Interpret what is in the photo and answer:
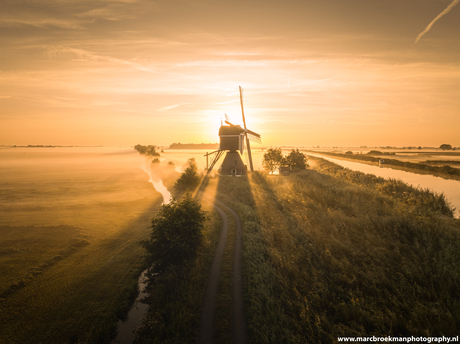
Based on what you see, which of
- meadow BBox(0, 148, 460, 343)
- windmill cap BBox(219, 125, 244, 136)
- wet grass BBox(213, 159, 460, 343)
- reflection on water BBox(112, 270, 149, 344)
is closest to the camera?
wet grass BBox(213, 159, 460, 343)

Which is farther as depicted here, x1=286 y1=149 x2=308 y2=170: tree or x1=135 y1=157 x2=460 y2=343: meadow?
x1=286 y1=149 x2=308 y2=170: tree

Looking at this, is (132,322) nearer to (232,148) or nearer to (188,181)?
(188,181)

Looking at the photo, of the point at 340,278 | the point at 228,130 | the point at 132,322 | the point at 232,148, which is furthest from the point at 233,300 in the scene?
the point at 228,130

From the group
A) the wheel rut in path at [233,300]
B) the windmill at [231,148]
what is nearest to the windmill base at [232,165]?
the windmill at [231,148]

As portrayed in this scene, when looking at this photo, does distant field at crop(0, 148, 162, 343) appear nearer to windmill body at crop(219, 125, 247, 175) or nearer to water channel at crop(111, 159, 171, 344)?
water channel at crop(111, 159, 171, 344)

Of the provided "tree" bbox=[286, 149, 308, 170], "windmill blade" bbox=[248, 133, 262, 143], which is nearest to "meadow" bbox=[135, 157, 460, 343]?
"windmill blade" bbox=[248, 133, 262, 143]

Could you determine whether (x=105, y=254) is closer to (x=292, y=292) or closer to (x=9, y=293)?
(x=9, y=293)

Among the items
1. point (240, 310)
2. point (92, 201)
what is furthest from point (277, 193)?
point (92, 201)

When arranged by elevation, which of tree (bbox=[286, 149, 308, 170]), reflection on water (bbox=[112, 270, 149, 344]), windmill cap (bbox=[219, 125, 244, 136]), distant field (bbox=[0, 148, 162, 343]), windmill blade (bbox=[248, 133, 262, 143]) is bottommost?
reflection on water (bbox=[112, 270, 149, 344])
